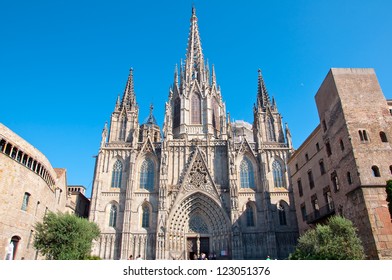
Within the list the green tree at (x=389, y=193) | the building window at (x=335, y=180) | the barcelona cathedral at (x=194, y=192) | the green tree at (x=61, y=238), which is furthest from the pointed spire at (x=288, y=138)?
the green tree at (x=61, y=238)

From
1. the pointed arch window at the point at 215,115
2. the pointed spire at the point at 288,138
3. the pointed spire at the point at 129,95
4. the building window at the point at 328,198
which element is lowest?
the building window at the point at 328,198

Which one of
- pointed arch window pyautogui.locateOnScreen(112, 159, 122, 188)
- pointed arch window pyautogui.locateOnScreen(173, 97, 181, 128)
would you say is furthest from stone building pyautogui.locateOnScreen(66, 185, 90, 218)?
pointed arch window pyautogui.locateOnScreen(173, 97, 181, 128)

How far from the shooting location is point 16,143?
21.0m

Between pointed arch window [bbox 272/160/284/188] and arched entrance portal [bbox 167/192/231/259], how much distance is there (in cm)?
754

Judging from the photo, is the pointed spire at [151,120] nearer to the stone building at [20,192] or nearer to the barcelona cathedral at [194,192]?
the barcelona cathedral at [194,192]

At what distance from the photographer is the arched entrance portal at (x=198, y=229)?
100ft

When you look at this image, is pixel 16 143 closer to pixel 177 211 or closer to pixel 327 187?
pixel 177 211

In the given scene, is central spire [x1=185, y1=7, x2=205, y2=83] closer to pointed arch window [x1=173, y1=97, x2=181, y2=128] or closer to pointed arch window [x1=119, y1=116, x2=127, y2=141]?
pointed arch window [x1=173, y1=97, x2=181, y2=128]

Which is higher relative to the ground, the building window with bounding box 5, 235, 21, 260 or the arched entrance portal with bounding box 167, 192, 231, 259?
the arched entrance portal with bounding box 167, 192, 231, 259

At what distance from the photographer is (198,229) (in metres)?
32.6

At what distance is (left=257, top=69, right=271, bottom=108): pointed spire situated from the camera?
40.1 m

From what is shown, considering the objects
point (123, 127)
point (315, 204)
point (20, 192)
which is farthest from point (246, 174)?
point (20, 192)

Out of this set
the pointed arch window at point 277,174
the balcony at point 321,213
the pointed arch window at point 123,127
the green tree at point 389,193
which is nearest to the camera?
the green tree at point 389,193

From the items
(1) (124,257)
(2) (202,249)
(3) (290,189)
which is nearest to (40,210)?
(1) (124,257)
